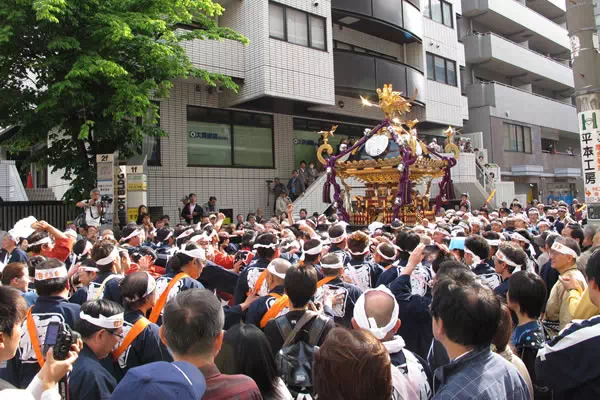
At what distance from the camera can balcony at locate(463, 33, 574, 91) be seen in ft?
88.4

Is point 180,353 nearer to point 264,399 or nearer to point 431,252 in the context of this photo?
point 264,399

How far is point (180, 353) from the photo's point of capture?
87.8 inches

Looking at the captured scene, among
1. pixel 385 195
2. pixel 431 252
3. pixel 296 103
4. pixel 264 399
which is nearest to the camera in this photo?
pixel 264 399

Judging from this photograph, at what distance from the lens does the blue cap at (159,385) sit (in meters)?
1.84

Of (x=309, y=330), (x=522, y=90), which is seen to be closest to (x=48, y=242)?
(x=309, y=330)

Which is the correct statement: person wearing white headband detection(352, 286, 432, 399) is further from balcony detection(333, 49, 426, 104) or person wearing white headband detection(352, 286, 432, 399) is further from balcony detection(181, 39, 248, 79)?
balcony detection(333, 49, 426, 104)

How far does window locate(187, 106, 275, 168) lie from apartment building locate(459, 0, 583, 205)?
14673mm

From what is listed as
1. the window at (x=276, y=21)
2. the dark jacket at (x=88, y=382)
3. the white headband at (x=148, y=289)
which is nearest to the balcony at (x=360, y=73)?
the window at (x=276, y=21)

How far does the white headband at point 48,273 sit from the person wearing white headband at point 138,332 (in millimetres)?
508

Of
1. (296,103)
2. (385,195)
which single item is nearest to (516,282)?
(385,195)

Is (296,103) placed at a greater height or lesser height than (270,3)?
lesser

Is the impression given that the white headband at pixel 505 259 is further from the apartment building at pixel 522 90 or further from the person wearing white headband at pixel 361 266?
the apartment building at pixel 522 90

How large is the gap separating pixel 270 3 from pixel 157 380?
15.4m

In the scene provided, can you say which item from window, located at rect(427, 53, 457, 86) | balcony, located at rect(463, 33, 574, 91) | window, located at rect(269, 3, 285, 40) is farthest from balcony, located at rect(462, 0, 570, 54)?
window, located at rect(269, 3, 285, 40)
